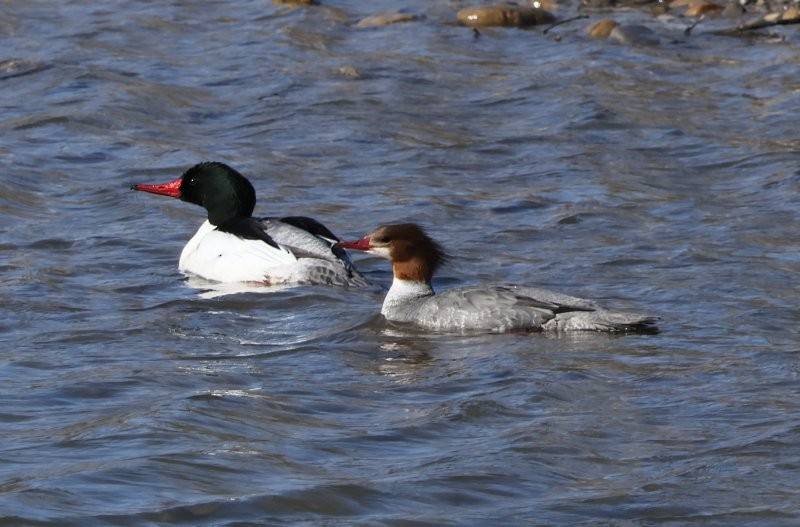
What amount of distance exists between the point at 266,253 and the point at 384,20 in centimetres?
804

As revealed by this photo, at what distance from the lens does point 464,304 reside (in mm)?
9070

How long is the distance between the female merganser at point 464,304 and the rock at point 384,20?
28.0ft

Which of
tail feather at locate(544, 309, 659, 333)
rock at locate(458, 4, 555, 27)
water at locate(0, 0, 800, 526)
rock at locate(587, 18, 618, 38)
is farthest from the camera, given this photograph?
rock at locate(458, 4, 555, 27)

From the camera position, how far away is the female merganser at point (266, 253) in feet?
33.8

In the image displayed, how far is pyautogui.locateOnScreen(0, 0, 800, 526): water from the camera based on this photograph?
6344mm

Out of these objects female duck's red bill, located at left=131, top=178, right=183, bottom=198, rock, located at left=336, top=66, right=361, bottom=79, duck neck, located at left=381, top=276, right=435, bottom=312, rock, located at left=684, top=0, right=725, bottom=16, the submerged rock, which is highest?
rock, located at left=684, top=0, right=725, bottom=16

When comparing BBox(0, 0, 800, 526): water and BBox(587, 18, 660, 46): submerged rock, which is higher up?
BBox(587, 18, 660, 46): submerged rock

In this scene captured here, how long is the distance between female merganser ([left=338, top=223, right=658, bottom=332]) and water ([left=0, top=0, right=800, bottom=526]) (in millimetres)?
113

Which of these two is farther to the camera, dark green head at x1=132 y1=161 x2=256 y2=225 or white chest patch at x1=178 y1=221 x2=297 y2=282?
dark green head at x1=132 y1=161 x2=256 y2=225

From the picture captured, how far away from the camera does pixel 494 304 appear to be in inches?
352

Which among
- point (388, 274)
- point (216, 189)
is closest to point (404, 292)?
point (388, 274)

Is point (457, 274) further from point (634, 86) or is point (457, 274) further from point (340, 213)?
point (634, 86)

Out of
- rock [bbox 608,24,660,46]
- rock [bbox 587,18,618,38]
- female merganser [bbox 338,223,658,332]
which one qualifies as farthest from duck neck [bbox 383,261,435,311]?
rock [bbox 587,18,618,38]

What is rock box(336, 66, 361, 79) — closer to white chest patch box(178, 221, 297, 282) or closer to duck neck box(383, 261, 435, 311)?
white chest patch box(178, 221, 297, 282)
